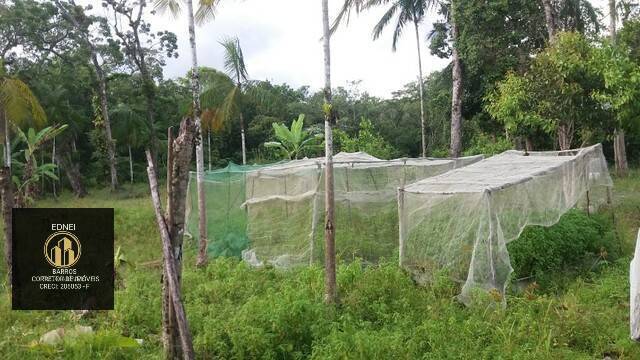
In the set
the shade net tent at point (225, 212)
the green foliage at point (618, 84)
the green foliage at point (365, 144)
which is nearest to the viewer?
the shade net tent at point (225, 212)

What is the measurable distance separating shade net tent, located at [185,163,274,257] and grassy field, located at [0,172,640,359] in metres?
2.09

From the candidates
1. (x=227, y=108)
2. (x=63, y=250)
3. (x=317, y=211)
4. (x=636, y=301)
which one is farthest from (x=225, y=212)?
(x=636, y=301)

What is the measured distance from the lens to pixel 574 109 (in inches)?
423

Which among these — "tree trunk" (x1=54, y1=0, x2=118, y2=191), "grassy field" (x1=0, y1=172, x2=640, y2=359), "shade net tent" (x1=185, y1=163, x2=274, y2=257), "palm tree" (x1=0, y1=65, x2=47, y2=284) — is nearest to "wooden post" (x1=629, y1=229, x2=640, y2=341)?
"grassy field" (x1=0, y1=172, x2=640, y2=359)

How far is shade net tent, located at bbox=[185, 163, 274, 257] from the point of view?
9.27m

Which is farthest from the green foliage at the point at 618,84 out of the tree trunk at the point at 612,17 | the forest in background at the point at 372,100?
the tree trunk at the point at 612,17

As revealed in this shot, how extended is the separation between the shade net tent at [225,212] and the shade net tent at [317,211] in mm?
465

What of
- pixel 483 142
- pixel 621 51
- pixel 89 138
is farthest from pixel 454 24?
pixel 89 138

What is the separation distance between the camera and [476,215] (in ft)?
A: 19.2

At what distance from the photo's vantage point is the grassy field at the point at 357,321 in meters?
4.66

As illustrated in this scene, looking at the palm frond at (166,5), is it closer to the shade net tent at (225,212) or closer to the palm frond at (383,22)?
the shade net tent at (225,212)

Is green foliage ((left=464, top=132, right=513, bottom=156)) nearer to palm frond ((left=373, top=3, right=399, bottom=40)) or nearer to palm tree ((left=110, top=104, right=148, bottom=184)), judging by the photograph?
palm frond ((left=373, top=3, right=399, bottom=40))

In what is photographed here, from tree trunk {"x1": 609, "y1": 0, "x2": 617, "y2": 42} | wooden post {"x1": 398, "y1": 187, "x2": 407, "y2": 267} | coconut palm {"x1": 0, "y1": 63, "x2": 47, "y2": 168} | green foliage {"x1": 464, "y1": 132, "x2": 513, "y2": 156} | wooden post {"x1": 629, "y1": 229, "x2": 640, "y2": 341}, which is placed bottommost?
wooden post {"x1": 629, "y1": 229, "x2": 640, "y2": 341}

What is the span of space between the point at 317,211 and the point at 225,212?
8.68 feet
